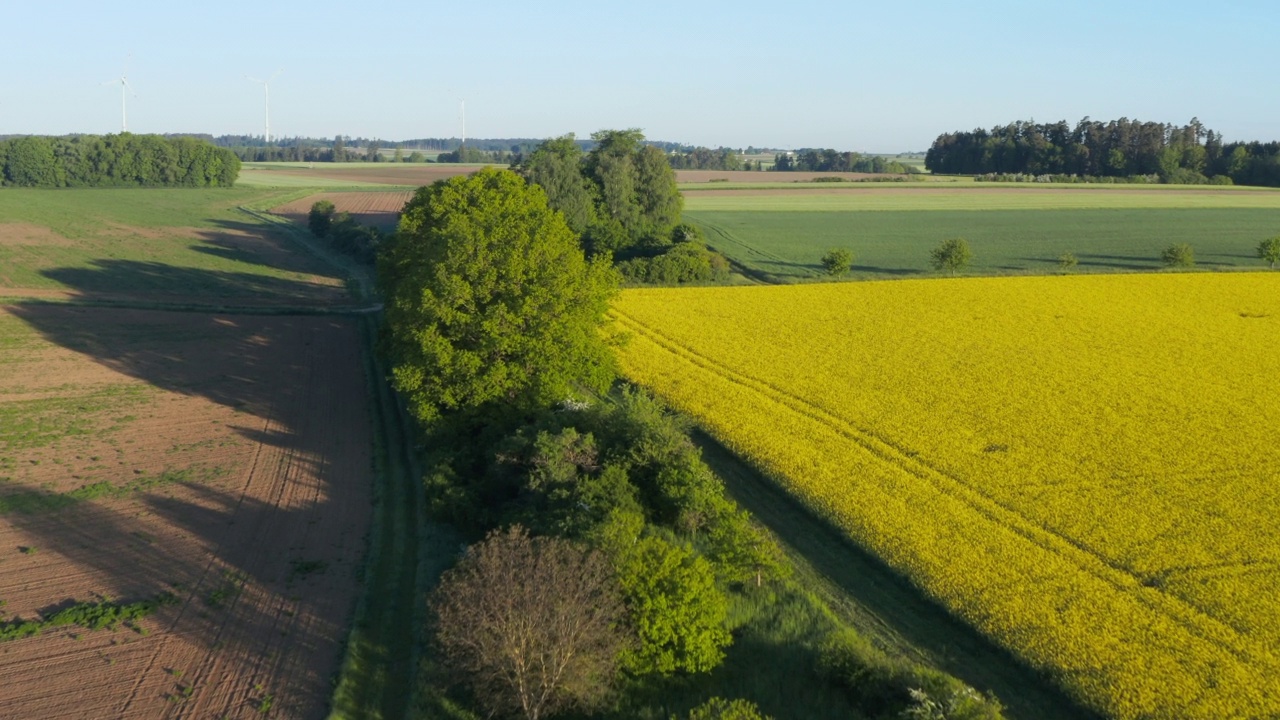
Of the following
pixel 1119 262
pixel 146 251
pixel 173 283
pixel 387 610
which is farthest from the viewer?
pixel 146 251

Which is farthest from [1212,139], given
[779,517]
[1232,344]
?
[779,517]

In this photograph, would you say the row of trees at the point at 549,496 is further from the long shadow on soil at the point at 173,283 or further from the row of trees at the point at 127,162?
the row of trees at the point at 127,162

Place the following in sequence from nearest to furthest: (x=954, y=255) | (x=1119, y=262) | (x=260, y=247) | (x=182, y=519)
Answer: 1. (x=182, y=519)
2. (x=954, y=255)
3. (x=1119, y=262)
4. (x=260, y=247)

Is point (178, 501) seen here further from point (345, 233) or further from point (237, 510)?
point (345, 233)

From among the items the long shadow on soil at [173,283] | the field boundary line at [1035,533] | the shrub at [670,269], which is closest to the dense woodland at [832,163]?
the shrub at [670,269]

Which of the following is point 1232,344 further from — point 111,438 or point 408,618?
point 111,438

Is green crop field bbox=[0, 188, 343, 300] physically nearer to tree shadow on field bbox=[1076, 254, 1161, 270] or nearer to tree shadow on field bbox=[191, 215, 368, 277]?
tree shadow on field bbox=[191, 215, 368, 277]

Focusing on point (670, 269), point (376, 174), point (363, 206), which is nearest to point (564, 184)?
point (670, 269)
